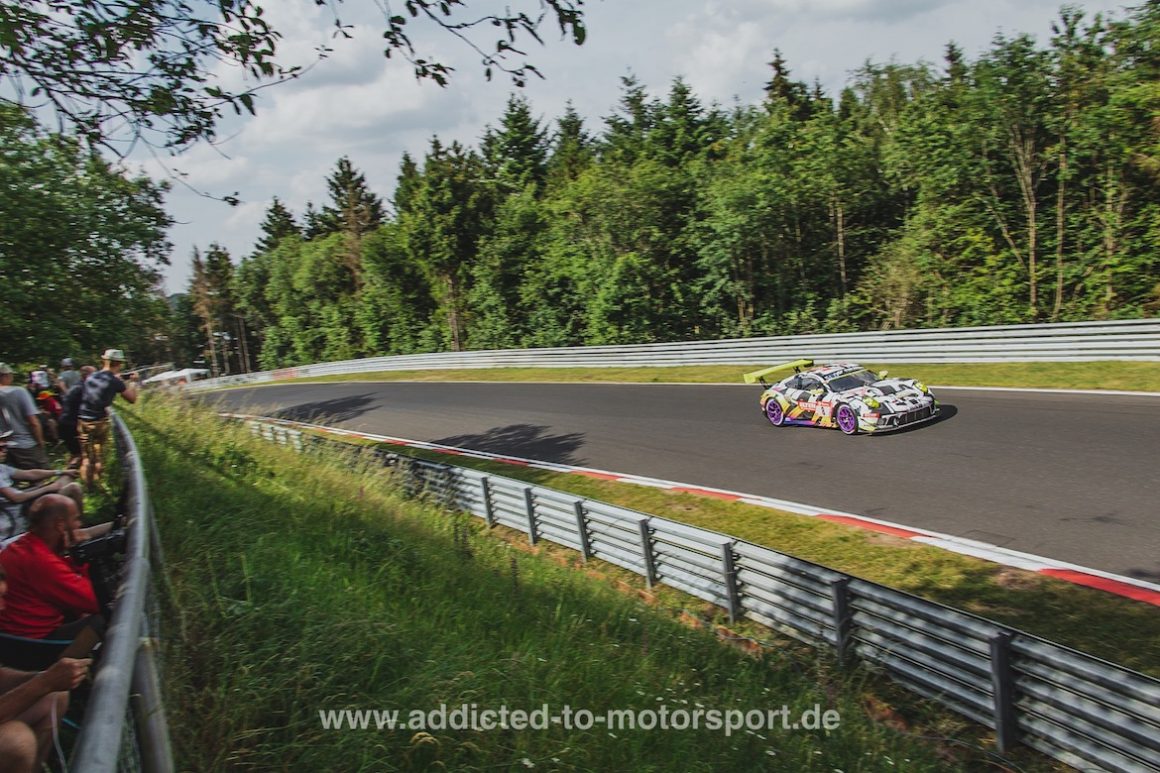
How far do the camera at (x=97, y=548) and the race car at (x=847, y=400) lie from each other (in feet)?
→ 35.9

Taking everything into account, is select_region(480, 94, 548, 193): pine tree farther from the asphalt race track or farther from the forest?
the asphalt race track

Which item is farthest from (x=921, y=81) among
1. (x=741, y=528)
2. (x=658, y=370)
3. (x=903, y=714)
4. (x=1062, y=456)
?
(x=903, y=714)

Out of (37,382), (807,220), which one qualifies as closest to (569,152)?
(807,220)

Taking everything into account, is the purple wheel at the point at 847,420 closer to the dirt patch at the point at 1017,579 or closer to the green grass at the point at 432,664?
the dirt patch at the point at 1017,579

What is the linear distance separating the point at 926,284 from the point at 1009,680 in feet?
64.2

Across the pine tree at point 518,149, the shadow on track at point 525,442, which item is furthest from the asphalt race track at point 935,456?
the pine tree at point 518,149

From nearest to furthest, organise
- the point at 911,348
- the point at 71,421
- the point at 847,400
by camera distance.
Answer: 1. the point at 71,421
2. the point at 847,400
3. the point at 911,348

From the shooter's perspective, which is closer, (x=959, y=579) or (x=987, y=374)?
(x=959, y=579)

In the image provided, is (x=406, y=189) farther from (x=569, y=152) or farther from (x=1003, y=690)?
(x=1003, y=690)

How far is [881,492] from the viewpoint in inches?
376

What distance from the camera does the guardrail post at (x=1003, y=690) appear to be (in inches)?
184

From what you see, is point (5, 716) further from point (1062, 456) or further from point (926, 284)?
point (926, 284)

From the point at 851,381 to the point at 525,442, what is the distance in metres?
7.03

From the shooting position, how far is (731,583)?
7.00m
